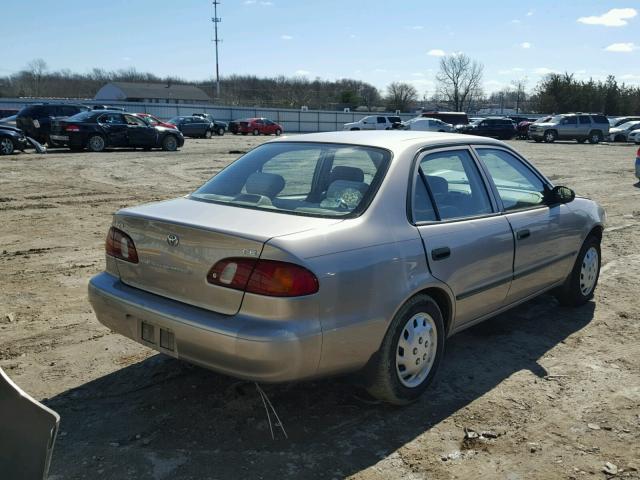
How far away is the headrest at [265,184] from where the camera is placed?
3.83 metres

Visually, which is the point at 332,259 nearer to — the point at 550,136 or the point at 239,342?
the point at 239,342

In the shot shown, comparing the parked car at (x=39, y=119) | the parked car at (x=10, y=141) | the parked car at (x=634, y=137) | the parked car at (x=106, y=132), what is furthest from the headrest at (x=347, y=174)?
the parked car at (x=634, y=137)

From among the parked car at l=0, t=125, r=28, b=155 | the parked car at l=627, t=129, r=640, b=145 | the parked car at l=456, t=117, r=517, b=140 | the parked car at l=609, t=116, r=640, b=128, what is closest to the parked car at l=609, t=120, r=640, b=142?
the parked car at l=627, t=129, r=640, b=145

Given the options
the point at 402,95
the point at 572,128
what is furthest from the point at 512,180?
the point at 402,95

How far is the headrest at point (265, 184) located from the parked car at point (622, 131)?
41.8 meters

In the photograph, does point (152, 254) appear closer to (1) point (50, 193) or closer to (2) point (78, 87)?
(1) point (50, 193)

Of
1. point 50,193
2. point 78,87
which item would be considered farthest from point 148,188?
point 78,87

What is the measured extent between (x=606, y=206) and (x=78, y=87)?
112 meters

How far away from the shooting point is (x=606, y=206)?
1186 cm

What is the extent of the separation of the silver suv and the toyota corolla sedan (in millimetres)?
36081

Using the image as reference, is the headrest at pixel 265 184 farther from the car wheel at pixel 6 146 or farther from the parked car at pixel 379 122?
the parked car at pixel 379 122

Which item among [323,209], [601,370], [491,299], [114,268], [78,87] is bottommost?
[601,370]

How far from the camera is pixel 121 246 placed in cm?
364

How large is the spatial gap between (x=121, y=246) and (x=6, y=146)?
18384 mm
